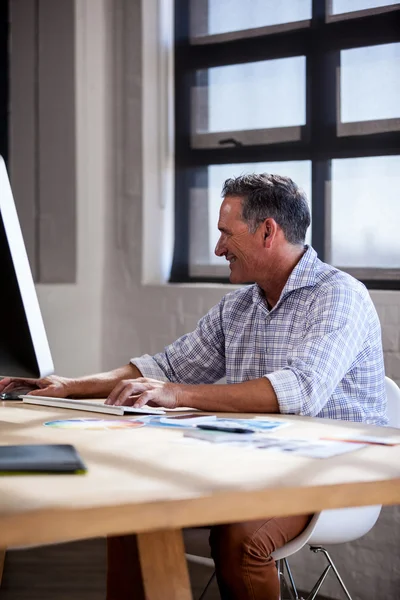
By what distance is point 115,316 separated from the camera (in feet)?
13.6

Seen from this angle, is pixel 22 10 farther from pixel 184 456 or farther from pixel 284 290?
pixel 184 456

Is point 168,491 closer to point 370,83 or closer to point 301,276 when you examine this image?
point 301,276

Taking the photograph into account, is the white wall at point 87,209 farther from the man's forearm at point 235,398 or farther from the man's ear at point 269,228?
the man's forearm at point 235,398

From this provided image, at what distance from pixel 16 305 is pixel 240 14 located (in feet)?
7.48

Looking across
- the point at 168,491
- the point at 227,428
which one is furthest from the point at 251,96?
the point at 168,491

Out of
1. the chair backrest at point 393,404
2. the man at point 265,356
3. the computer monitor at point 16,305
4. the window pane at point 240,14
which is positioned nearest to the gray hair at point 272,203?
the man at point 265,356

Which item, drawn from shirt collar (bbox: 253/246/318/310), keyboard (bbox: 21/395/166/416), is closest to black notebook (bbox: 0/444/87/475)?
keyboard (bbox: 21/395/166/416)

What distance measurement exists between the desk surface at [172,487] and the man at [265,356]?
0.34m

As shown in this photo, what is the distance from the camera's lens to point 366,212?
3.46m

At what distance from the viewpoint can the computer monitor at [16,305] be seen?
195 centimetres

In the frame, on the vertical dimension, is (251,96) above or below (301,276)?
above

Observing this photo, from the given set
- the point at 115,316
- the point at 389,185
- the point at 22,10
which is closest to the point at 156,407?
the point at 389,185

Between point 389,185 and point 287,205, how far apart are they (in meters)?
0.78

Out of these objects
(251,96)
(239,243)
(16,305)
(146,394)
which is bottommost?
(146,394)
